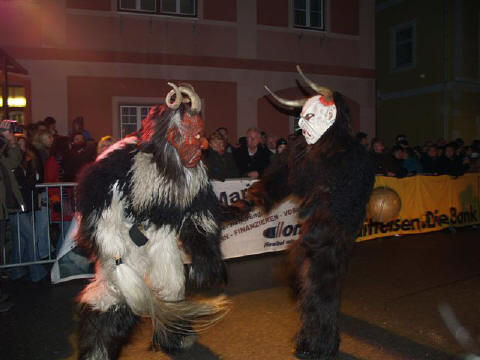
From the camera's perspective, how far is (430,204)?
9492 millimetres

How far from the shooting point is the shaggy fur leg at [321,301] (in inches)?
140

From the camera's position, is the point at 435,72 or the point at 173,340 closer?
the point at 173,340

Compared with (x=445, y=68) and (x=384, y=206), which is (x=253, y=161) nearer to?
(x=384, y=206)

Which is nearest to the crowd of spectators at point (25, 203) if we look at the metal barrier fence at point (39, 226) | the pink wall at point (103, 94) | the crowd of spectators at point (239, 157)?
the metal barrier fence at point (39, 226)

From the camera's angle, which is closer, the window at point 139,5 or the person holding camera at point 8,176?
the person holding camera at point 8,176

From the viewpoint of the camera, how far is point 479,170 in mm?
11203

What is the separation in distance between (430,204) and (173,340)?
7199mm

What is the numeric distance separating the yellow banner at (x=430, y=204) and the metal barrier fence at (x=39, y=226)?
5.14 metres

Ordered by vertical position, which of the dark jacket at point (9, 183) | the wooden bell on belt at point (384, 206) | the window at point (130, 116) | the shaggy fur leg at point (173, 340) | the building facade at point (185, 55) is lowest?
the shaggy fur leg at point (173, 340)

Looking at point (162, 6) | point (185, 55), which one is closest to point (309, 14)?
point (185, 55)

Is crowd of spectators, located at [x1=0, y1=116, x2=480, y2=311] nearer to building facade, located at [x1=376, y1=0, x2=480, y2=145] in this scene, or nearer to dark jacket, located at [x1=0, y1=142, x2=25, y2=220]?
dark jacket, located at [x1=0, y1=142, x2=25, y2=220]

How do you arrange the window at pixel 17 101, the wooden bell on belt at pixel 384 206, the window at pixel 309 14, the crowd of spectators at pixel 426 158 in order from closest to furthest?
the wooden bell on belt at pixel 384 206 → the crowd of spectators at pixel 426 158 → the window at pixel 17 101 → the window at pixel 309 14

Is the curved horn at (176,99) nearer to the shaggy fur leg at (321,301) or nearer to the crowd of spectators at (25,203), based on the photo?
the shaggy fur leg at (321,301)

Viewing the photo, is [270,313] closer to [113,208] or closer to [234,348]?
[234,348]
